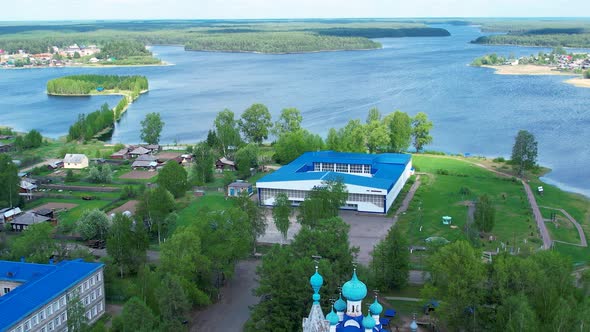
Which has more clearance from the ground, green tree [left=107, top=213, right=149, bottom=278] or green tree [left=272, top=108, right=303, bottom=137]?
green tree [left=272, top=108, right=303, bottom=137]

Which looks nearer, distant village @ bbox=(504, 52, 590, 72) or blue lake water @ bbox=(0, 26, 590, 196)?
blue lake water @ bbox=(0, 26, 590, 196)

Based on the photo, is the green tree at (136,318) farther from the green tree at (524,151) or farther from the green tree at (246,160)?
the green tree at (524,151)

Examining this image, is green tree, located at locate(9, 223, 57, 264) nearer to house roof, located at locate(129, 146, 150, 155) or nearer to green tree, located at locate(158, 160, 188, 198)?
green tree, located at locate(158, 160, 188, 198)

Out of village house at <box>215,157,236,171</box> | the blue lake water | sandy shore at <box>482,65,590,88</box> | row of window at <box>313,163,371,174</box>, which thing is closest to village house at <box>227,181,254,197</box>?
row of window at <box>313,163,371,174</box>

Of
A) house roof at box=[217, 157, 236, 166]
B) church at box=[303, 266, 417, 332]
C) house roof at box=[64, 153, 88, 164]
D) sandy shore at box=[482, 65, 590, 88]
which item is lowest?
Answer: house roof at box=[217, 157, 236, 166]

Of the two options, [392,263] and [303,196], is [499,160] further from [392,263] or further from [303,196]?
[392,263]

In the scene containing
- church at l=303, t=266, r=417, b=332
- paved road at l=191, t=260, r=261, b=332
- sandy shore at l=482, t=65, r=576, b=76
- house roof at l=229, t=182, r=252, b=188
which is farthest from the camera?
sandy shore at l=482, t=65, r=576, b=76
